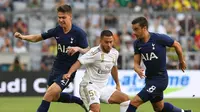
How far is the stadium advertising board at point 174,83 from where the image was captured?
20.7 metres

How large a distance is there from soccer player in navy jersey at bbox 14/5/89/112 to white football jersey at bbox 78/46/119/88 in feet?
0.89

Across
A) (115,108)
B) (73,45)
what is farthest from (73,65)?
(115,108)

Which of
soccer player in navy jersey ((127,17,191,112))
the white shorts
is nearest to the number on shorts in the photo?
soccer player in navy jersey ((127,17,191,112))

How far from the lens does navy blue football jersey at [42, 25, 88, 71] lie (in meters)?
11.9

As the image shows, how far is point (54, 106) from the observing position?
17.0 metres

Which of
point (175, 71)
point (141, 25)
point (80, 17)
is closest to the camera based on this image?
point (141, 25)

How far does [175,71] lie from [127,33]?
3.00 meters

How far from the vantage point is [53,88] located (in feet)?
38.4

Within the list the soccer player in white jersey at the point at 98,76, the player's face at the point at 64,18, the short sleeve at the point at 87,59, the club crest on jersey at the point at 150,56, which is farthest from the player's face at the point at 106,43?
the player's face at the point at 64,18

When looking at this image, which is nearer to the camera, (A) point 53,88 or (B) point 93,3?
(A) point 53,88

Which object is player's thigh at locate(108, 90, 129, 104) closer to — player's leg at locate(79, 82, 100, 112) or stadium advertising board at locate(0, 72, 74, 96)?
player's leg at locate(79, 82, 100, 112)

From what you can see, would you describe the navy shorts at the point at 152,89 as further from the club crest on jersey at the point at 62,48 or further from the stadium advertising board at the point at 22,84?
the stadium advertising board at the point at 22,84

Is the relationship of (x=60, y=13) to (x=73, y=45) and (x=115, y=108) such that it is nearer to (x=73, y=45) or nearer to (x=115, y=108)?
(x=73, y=45)

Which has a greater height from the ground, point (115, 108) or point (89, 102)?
point (89, 102)
